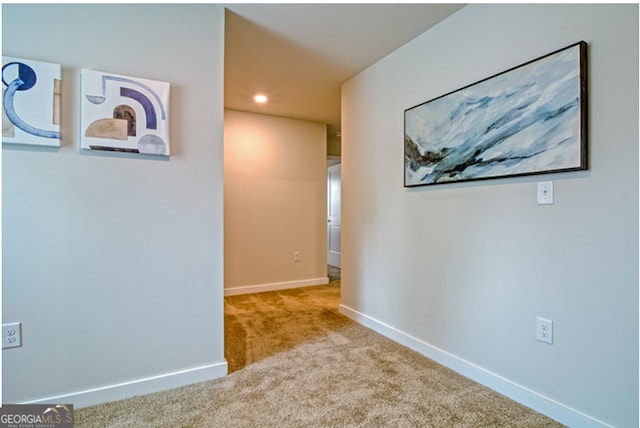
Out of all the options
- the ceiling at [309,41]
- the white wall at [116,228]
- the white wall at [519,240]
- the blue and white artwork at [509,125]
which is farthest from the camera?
the ceiling at [309,41]

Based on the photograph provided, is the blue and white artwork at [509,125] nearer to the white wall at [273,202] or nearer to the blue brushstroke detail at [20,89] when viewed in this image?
the blue brushstroke detail at [20,89]

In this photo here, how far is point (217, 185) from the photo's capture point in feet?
6.46

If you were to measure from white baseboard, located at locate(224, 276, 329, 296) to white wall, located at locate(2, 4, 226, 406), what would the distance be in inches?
81.0

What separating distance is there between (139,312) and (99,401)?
A: 1.55 ft

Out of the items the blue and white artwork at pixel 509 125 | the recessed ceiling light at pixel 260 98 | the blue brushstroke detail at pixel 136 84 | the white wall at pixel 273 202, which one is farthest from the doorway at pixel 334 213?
the blue brushstroke detail at pixel 136 84

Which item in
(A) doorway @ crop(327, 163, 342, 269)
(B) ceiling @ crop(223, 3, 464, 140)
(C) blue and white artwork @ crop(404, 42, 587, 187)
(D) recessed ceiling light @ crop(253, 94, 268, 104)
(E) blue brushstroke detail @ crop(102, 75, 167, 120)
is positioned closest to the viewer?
(C) blue and white artwork @ crop(404, 42, 587, 187)

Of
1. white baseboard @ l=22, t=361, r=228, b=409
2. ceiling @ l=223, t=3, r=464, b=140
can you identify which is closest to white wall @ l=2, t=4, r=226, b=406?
white baseboard @ l=22, t=361, r=228, b=409

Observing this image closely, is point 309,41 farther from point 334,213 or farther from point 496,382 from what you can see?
point 334,213

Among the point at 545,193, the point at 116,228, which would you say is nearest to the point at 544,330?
the point at 545,193

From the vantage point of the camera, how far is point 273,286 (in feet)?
13.9

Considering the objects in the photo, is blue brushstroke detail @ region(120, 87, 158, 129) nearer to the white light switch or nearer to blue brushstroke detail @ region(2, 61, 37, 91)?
blue brushstroke detail @ region(2, 61, 37, 91)

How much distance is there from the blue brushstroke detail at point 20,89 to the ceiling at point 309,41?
3.64 feet

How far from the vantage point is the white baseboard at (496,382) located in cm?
150

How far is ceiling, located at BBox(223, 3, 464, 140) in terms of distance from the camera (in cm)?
201
